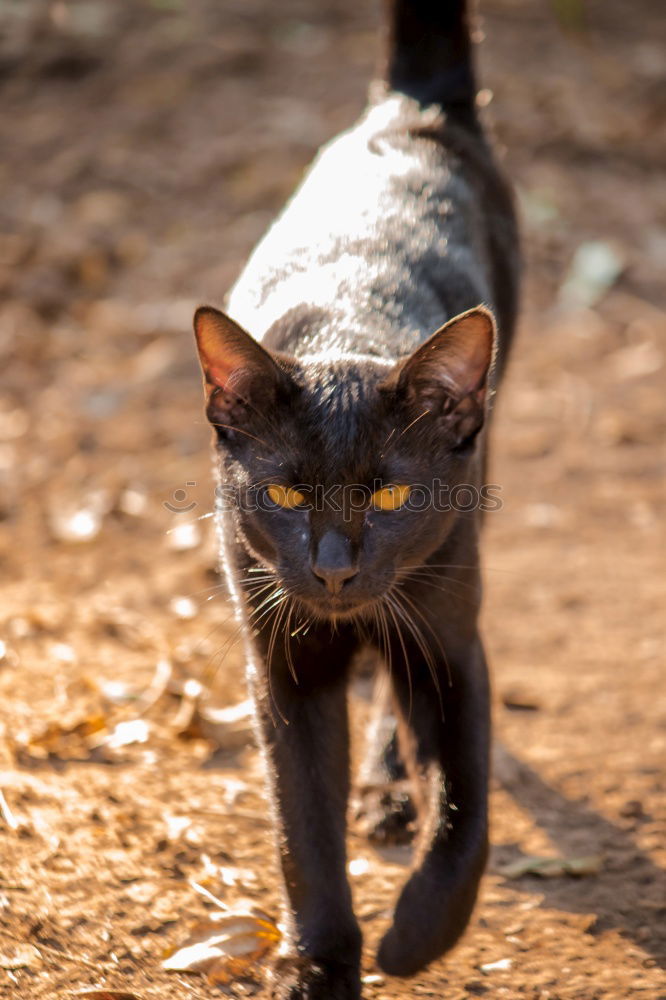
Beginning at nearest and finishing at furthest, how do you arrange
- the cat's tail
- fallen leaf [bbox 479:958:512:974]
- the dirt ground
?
→ fallen leaf [bbox 479:958:512:974] → the dirt ground → the cat's tail

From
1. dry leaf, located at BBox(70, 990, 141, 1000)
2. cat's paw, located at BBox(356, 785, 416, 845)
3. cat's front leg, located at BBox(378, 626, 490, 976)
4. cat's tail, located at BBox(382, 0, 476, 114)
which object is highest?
cat's tail, located at BBox(382, 0, 476, 114)

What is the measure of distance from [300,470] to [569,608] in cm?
191

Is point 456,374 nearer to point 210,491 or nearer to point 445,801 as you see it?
point 445,801

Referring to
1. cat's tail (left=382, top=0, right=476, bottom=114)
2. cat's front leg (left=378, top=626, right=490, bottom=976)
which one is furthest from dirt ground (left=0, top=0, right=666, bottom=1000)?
cat's tail (left=382, top=0, right=476, bottom=114)

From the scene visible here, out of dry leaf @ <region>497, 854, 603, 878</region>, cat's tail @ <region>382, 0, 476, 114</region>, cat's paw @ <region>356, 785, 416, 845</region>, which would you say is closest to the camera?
dry leaf @ <region>497, 854, 603, 878</region>

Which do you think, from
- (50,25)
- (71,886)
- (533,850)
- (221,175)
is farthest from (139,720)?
(50,25)

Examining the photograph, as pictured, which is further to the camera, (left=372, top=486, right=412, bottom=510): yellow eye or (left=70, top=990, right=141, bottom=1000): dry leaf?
(left=372, top=486, right=412, bottom=510): yellow eye

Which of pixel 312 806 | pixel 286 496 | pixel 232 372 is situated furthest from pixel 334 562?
pixel 312 806

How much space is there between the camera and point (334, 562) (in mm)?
2250

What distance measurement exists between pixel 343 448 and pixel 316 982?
3.25 ft

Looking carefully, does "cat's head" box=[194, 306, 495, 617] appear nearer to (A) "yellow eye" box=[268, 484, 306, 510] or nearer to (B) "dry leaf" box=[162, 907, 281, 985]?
(A) "yellow eye" box=[268, 484, 306, 510]

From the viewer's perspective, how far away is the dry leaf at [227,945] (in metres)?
2.40

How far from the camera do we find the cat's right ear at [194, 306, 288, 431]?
2.34 metres

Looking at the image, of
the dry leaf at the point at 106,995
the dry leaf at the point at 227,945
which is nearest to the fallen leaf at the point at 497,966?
the dry leaf at the point at 227,945
